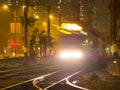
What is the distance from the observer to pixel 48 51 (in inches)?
2798

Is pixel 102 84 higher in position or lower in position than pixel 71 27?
lower

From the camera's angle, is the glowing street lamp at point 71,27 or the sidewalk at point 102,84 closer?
the sidewalk at point 102,84

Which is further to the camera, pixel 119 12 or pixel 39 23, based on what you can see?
pixel 39 23

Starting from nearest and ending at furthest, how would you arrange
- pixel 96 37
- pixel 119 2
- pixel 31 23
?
1. pixel 119 2
2. pixel 96 37
3. pixel 31 23

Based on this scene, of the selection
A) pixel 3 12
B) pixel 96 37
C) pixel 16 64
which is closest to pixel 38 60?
pixel 16 64

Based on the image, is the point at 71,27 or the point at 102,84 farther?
the point at 71,27

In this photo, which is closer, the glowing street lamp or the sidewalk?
the sidewalk

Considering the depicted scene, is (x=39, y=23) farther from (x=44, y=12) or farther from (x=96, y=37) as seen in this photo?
(x=96, y=37)

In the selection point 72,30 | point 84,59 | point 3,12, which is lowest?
point 84,59

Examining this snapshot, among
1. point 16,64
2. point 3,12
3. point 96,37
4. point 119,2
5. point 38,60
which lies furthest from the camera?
point 3,12

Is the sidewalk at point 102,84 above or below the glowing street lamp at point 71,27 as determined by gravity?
below

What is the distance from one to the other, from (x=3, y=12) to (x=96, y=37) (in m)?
41.2

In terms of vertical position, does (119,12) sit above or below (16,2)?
below

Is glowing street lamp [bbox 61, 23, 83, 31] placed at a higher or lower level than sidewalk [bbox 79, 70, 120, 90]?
higher
